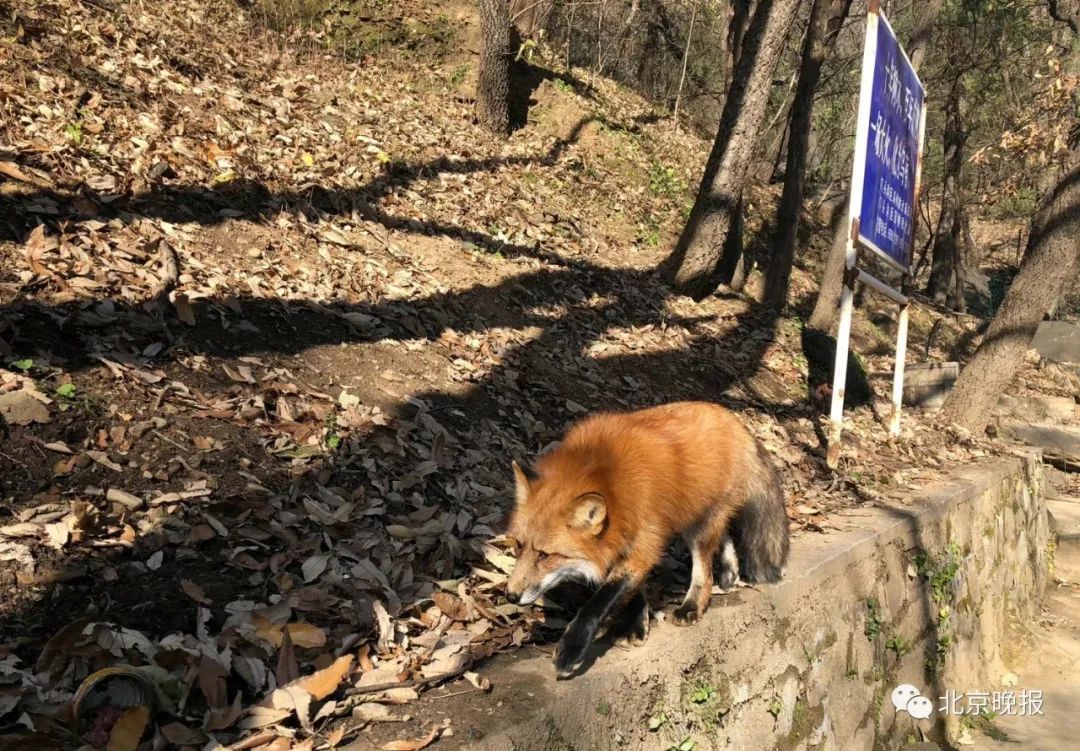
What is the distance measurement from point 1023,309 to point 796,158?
4.10 meters

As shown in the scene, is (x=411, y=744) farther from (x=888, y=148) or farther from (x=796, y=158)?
(x=796, y=158)

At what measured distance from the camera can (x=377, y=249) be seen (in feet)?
21.1

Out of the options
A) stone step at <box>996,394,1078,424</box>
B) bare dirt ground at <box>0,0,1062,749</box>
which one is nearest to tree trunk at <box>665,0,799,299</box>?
bare dirt ground at <box>0,0,1062,749</box>

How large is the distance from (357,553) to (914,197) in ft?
24.6

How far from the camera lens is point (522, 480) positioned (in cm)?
307

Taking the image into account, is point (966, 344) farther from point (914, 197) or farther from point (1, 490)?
point (1, 490)

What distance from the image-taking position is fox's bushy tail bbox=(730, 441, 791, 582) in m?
3.71

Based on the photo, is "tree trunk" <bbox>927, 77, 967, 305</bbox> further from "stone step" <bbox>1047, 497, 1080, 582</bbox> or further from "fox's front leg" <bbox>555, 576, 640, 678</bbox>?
"fox's front leg" <bbox>555, 576, 640, 678</bbox>

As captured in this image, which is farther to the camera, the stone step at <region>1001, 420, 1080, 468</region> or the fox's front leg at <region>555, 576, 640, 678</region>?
the stone step at <region>1001, 420, 1080, 468</region>

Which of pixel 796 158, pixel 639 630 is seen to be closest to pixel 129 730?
pixel 639 630

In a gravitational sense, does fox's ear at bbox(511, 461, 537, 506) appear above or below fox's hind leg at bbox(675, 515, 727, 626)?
above

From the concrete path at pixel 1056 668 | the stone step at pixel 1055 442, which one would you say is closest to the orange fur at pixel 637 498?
the concrete path at pixel 1056 668

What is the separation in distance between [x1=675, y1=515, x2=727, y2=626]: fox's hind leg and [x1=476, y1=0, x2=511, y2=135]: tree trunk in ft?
26.8

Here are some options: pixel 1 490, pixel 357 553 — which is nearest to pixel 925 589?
pixel 357 553
